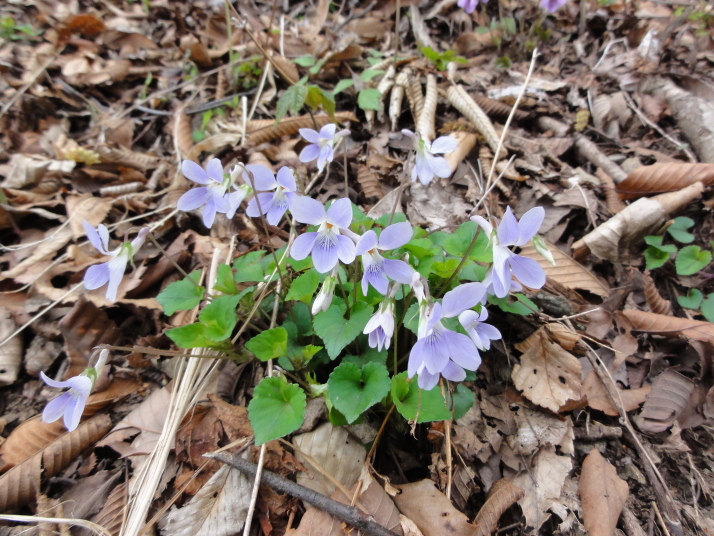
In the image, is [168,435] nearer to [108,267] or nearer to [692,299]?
[108,267]

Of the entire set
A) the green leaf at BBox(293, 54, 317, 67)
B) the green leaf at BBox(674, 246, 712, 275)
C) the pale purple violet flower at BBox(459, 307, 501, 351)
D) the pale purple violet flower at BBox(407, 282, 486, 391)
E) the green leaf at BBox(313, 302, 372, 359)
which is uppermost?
the green leaf at BBox(293, 54, 317, 67)

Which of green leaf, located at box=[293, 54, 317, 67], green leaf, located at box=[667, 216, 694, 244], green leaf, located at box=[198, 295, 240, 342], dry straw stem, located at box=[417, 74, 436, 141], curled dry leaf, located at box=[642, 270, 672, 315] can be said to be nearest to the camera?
green leaf, located at box=[198, 295, 240, 342]

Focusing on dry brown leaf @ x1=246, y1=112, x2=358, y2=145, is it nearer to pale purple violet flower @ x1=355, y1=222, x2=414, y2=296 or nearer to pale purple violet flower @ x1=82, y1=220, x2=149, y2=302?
pale purple violet flower @ x1=82, y1=220, x2=149, y2=302

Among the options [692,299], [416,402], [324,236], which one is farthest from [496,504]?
[692,299]

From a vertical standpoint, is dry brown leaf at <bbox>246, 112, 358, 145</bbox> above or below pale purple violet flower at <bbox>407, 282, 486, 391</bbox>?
below

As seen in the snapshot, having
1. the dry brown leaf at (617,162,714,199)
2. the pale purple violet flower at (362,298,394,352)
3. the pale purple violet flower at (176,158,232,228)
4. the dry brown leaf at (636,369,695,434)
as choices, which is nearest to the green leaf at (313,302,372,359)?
the pale purple violet flower at (362,298,394,352)

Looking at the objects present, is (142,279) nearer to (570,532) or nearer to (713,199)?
(570,532)

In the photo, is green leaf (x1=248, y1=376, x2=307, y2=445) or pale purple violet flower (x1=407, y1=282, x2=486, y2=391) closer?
pale purple violet flower (x1=407, y1=282, x2=486, y2=391)
